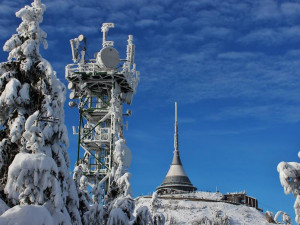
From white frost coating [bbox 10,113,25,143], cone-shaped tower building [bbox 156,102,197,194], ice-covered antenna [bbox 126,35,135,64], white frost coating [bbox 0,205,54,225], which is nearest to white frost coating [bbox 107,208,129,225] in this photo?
white frost coating [bbox 10,113,25,143]

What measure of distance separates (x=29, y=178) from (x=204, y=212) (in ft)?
172

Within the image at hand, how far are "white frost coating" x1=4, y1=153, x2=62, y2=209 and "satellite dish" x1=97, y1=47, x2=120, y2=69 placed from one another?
129 feet

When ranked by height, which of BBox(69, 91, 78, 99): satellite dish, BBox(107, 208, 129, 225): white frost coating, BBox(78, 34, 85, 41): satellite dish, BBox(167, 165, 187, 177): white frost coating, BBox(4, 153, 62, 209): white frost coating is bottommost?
BBox(107, 208, 129, 225): white frost coating

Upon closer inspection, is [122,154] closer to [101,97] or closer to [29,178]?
[101,97]

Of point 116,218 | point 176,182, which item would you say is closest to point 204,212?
point 176,182

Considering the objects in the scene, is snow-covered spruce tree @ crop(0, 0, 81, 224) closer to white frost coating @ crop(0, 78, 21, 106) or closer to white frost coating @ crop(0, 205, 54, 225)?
white frost coating @ crop(0, 78, 21, 106)

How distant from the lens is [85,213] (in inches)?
923

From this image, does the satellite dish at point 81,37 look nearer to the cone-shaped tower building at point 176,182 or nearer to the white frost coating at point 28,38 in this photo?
the cone-shaped tower building at point 176,182

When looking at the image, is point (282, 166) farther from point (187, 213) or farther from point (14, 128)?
point (187, 213)

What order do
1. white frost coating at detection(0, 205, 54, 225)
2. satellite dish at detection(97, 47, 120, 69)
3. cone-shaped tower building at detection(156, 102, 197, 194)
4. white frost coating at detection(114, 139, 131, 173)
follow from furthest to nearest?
cone-shaped tower building at detection(156, 102, 197, 194), satellite dish at detection(97, 47, 120, 69), white frost coating at detection(114, 139, 131, 173), white frost coating at detection(0, 205, 54, 225)

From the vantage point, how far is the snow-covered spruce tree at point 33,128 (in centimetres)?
1641

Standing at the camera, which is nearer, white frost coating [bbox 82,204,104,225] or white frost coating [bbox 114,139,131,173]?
white frost coating [bbox 82,204,104,225]

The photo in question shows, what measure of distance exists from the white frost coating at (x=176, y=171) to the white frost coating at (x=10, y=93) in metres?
70.7

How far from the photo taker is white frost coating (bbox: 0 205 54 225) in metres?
13.1
